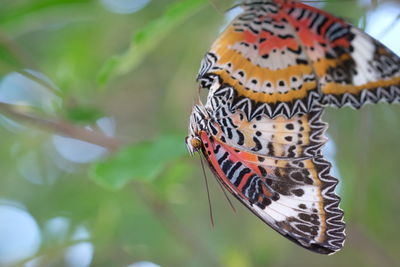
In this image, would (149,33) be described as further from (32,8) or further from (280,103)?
(32,8)

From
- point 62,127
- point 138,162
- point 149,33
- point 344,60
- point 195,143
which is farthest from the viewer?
point 62,127

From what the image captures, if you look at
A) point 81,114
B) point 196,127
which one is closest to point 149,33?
point 196,127

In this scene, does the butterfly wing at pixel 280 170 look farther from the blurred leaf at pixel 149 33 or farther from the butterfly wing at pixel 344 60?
the blurred leaf at pixel 149 33

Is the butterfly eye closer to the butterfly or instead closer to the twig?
the butterfly

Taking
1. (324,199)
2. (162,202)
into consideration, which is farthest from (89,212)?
(324,199)

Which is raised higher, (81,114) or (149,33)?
(149,33)

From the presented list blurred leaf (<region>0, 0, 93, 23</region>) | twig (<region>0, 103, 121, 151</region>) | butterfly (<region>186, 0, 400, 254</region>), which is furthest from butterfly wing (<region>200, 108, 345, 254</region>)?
blurred leaf (<region>0, 0, 93, 23</region>)

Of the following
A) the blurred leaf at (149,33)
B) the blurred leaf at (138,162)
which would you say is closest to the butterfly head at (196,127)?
the blurred leaf at (149,33)
